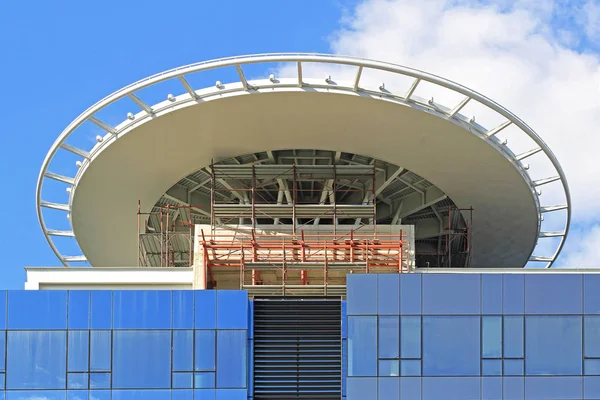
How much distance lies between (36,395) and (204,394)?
4.71 metres

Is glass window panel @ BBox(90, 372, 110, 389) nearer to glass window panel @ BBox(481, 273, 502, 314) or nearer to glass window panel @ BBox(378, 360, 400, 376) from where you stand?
glass window panel @ BBox(378, 360, 400, 376)

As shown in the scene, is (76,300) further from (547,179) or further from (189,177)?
(547,179)

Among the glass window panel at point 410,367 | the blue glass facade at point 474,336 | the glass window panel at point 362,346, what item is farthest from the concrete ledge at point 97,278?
the glass window panel at point 410,367

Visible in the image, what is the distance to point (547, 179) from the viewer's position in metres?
40.2

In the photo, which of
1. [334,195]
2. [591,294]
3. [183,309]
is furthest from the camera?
[334,195]

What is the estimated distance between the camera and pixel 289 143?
39.2m

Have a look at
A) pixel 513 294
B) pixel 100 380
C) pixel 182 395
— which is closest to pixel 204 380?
pixel 182 395

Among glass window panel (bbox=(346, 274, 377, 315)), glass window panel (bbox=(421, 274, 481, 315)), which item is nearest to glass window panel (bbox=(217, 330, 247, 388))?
glass window panel (bbox=(346, 274, 377, 315))

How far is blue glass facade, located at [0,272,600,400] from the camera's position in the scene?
3008 cm

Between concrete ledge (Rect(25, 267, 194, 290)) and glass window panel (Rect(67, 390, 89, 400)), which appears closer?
glass window panel (Rect(67, 390, 89, 400))

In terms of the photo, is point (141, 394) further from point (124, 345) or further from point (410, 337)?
point (410, 337)

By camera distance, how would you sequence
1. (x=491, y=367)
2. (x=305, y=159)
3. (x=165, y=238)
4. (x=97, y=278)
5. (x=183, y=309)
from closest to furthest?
(x=491, y=367) < (x=183, y=309) < (x=97, y=278) < (x=305, y=159) < (x=165, y=238)

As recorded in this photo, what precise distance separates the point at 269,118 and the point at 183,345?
32.1 feet

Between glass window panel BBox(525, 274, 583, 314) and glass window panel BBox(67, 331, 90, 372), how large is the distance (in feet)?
41.2
